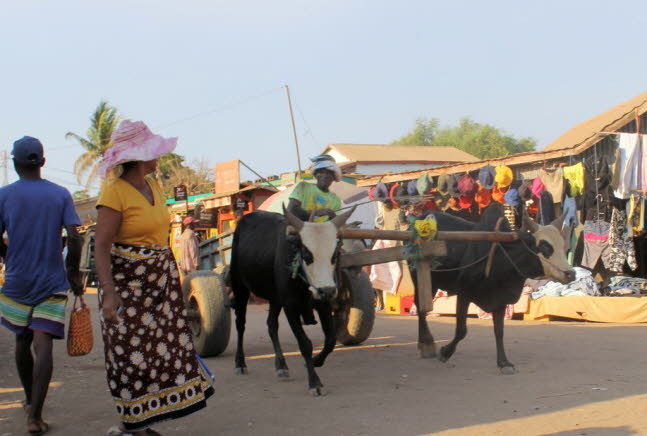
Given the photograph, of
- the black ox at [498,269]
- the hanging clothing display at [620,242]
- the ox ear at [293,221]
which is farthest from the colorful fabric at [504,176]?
the ox ear at [293,221]

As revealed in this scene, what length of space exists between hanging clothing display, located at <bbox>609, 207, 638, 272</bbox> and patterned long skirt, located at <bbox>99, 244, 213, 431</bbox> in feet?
34.7

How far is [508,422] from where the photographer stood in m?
4.94

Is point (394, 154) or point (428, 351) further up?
point (394, 154)

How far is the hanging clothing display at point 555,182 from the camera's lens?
13219 mm

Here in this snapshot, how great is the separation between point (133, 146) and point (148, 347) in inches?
52.3

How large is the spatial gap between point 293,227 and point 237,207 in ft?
51.8

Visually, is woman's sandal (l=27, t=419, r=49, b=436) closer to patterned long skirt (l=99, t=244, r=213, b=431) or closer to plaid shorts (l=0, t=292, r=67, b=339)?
plaid shorts (l=0, t=292, r=67, b=339)

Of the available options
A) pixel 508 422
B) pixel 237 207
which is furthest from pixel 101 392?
pixel 237 207

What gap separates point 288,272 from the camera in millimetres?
6523

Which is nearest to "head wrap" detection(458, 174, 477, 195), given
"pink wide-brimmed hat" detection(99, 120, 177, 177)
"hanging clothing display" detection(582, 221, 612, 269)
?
"hanging clothing display" detection(582, 221, 612, 269)

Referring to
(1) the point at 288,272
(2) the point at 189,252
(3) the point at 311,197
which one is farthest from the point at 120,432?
(2) the point at 189,252

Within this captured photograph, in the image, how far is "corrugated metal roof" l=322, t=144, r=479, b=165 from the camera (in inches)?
1378

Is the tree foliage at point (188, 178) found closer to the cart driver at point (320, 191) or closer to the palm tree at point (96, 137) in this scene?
the palm tree at point (96, 137)

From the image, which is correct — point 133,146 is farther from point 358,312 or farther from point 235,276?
point 358,312
